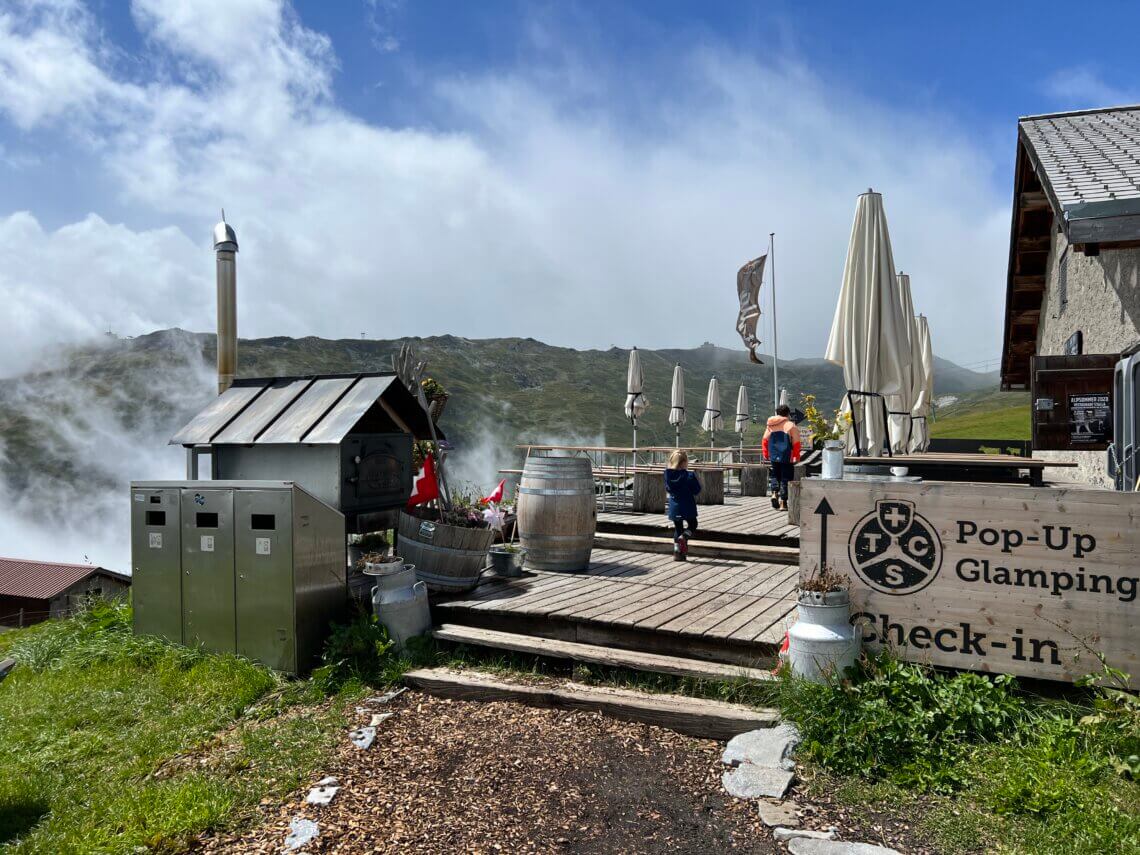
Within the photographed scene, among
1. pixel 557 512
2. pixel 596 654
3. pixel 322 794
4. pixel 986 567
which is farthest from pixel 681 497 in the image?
pixel 322 794

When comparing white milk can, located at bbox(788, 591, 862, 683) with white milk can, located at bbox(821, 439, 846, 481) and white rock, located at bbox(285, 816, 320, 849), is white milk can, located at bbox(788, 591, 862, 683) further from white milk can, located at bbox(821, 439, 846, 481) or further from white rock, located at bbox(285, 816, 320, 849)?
white rock, located at bbox(285, 816, 320, 849)

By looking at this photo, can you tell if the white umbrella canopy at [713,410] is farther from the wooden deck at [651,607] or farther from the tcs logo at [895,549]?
the tcs logo at [895,549]

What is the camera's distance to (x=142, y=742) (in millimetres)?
4324

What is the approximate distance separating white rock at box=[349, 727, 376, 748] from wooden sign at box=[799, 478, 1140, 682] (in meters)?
2.83

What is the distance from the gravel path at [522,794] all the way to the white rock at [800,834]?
6 cm

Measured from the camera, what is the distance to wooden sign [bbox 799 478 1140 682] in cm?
396

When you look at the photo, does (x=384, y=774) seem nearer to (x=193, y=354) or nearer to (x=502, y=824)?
(x=502, y=824)

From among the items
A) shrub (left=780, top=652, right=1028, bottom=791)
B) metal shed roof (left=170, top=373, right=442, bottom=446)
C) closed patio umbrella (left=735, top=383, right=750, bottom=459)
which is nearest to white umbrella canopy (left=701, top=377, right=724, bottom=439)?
closed patio umbrella (left=735, top=383, right=750, bottom=459)

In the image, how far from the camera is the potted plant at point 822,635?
13.7 feet

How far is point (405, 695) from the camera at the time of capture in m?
5.00

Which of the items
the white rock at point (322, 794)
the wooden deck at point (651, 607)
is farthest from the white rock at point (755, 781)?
the white rock at point (322, 794)

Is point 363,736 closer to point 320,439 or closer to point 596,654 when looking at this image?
point 596,654

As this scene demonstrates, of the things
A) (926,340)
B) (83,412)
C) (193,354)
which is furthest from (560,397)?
(926,340)

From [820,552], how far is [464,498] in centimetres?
590
